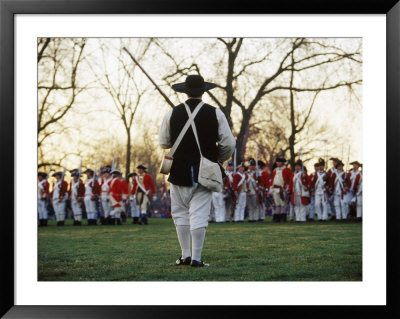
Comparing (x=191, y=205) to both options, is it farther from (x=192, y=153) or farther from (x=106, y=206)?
(x=106, y=206)

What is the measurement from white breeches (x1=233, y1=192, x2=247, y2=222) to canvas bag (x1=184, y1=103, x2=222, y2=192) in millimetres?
12672

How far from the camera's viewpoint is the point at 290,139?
26.9m

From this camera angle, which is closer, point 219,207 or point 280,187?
point 280,187

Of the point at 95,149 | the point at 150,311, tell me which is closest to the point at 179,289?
the point at 150,311

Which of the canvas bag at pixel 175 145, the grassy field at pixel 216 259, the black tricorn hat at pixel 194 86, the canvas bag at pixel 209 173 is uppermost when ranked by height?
the black tricorn hat at pixel 194 86

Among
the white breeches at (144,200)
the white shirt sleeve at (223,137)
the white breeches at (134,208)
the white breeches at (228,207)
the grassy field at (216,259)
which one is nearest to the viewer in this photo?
the grassy field at (216,259)

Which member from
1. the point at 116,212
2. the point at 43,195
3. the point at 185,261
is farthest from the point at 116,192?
the point at 185,261

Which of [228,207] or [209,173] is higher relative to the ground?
[209,173]

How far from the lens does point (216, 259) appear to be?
8.65 metres

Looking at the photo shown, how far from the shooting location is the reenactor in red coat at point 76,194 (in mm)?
20594

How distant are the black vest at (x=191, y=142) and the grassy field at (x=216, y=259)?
106cm

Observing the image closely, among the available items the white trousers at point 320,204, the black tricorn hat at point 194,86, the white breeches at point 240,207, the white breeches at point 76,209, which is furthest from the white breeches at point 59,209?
the black tricorn hat at point 194,86

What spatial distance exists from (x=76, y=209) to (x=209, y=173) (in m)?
13.4

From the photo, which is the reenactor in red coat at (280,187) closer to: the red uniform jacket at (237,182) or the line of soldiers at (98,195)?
the red uniform jacket at (237,182)
